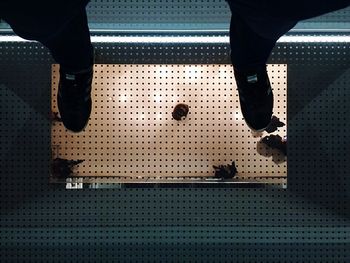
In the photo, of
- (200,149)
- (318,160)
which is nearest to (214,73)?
(200,149)

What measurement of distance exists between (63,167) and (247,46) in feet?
5.68

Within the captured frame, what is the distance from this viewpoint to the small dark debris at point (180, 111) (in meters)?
2.60

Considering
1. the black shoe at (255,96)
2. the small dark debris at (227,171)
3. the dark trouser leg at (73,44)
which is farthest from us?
the small dark debris at (227,171)

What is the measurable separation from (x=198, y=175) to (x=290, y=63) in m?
0.86

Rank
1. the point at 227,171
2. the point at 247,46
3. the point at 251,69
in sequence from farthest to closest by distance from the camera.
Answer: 1. the point at 227,171
2. the point at 251,69
3. the point at 247,46

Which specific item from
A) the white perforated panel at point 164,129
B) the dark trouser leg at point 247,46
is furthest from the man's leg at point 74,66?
the white perforated panel at point 164,129

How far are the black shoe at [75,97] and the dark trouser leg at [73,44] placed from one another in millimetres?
46

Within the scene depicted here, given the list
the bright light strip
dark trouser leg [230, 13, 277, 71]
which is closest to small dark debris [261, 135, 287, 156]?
the bright light strip

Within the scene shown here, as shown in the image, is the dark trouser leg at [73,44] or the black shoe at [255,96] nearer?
the dark trouser leg at [73,44]

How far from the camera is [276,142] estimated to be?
2.58 meters

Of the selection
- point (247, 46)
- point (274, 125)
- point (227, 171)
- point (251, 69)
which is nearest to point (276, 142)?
point (274, 125)

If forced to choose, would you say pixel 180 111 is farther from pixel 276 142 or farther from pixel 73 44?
pixel 73 44

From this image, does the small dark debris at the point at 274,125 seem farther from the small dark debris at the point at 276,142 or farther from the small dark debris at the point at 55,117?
the small dark debris at the point at 55,117

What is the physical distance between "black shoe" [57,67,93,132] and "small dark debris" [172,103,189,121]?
37.8 inches
